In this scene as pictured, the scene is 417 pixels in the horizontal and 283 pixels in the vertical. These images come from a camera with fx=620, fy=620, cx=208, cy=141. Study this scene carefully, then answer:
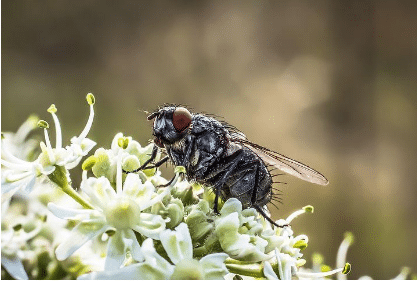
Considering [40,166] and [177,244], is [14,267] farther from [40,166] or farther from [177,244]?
[177,244]

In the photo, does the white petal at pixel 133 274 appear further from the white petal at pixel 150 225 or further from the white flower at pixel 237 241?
the white flower at pixel 237 241

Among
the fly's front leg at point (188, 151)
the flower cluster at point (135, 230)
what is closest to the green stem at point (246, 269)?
the flower cluster at point (135, 230)

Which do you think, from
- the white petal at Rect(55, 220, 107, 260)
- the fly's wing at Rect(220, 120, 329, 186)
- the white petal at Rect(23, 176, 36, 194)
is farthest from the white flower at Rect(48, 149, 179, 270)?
the fly's wing at Rect(220, 120, 329, 186)

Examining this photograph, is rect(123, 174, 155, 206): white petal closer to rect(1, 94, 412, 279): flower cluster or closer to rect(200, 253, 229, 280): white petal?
rect(1, 94, 412, 279): flower cluster

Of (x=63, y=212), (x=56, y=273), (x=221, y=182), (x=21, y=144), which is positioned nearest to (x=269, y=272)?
(x=221, y=182)

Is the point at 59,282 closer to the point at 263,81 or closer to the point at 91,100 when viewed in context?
the point at 91,100
